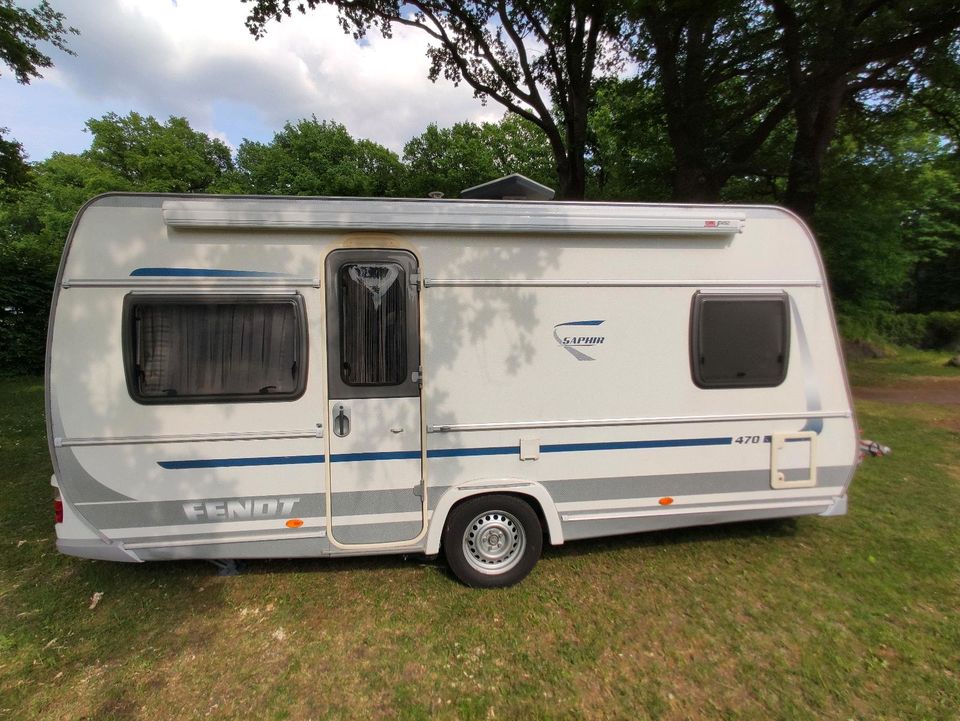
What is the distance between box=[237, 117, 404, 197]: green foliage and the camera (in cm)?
2372

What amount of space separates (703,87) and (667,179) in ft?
8.89

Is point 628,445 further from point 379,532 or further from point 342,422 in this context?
point 342,422

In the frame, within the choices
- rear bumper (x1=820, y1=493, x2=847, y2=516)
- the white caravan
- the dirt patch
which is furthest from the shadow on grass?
the dirt patch

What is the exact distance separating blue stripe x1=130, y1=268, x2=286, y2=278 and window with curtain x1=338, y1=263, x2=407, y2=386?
51 cm

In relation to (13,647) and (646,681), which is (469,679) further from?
(13,647)

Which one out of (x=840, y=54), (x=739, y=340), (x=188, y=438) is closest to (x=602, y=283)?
(x=739, y=340)

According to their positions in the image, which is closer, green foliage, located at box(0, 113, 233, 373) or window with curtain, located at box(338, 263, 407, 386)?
window with curtain, located at box(338, 263, 407, 386)

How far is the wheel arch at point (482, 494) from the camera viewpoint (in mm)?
3510

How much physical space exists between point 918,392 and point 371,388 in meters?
13.4

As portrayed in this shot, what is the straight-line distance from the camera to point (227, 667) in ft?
9.75

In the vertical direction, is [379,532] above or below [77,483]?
below

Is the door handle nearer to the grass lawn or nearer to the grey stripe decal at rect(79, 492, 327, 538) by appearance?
the grey stripe decal at rect(79, 492, 327, 538)

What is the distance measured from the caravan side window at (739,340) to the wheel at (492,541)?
5.55ft

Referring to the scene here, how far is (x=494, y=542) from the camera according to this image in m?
3.71
